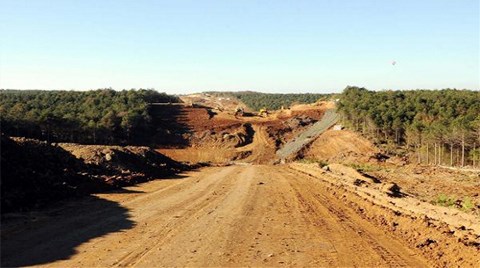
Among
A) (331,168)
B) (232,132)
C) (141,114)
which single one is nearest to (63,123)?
(141,114)

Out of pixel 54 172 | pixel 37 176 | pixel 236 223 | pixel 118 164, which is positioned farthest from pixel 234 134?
pixel 236 223

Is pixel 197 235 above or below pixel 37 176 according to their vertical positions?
below

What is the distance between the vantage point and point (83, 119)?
7519 centimetres

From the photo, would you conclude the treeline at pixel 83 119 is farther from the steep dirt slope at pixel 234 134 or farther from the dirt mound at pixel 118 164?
the dirt mound at pixel 118 164

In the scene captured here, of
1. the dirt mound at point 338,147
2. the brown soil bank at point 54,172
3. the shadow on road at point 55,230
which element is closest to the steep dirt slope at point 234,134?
the dirt mound at point 338,147

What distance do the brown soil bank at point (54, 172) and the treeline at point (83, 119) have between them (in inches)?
1273

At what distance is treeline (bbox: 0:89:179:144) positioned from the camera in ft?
224

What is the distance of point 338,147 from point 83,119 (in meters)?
42.5

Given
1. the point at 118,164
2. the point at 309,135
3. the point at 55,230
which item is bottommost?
the point at 309,135

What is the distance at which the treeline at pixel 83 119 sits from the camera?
6838cm

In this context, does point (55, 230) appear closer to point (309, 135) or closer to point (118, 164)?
point (118, 164)

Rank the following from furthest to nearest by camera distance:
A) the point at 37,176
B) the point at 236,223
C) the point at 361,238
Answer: the point at 37,176 → the point at 236,223 → the point at 361,238

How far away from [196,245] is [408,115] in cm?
7381

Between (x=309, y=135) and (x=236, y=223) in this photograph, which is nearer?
(x=236, y=223)
